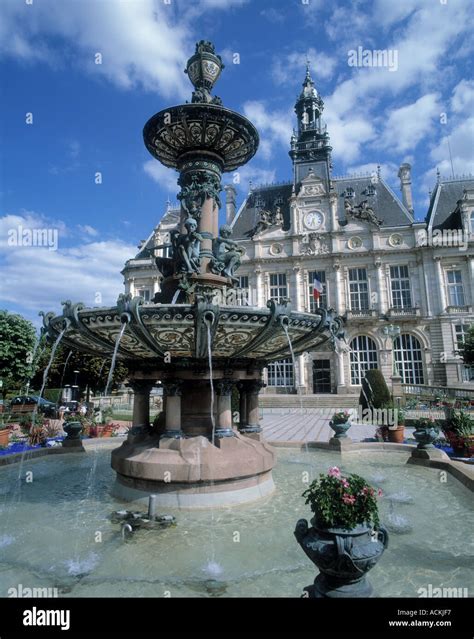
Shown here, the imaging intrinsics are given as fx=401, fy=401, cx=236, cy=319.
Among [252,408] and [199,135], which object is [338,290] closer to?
[252,408]

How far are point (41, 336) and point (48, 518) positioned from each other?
3142 mm

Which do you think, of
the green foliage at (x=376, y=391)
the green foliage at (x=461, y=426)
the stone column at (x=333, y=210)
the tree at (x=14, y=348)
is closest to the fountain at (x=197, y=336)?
the green foliage at (x=461, y=426)

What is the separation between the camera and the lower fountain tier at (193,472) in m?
6.31

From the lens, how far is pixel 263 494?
6.94 meters

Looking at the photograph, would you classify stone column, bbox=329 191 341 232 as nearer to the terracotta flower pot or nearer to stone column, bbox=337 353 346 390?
stone column, bbox=337 353 346 390

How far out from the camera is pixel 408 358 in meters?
40.3

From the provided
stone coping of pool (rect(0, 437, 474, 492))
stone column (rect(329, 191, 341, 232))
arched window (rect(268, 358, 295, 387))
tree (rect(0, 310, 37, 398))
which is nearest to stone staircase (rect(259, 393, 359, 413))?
arched window (rect(268, 358, 295, 387))

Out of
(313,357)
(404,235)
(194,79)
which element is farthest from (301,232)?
(194,79)

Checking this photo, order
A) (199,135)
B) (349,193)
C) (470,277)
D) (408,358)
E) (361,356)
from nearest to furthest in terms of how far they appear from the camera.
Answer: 1. (199,135)
2. (470,277)
3. (408,358)
4. (361,356)
5. (349,193)

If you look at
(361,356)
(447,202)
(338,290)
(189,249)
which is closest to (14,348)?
(189,249)

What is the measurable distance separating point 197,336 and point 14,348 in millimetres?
23100

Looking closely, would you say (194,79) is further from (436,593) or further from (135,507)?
(436,593)
